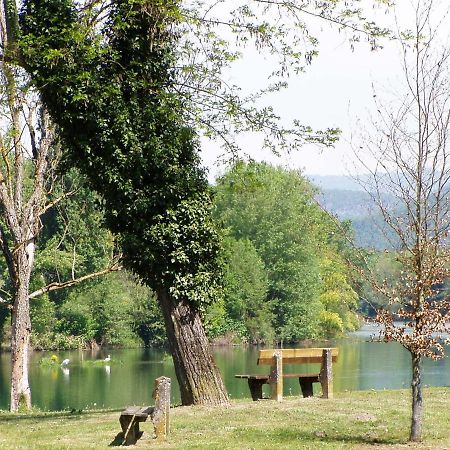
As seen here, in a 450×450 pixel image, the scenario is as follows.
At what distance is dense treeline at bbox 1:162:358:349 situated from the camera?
176 ft

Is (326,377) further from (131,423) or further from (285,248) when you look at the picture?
(285,248)

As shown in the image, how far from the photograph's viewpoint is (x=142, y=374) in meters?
39.5

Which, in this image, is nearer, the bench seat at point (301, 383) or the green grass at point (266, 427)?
the green grass at point (266, 427)

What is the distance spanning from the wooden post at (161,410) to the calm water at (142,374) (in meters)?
13.9

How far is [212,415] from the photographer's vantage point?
42.1ft

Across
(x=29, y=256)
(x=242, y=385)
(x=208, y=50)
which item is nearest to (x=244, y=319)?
(x=242, y=385)

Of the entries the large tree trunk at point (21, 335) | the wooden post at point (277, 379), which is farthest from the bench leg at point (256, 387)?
the large tree trunk at point (21, 335)

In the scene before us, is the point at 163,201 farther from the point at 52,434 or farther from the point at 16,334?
the point at 16,334

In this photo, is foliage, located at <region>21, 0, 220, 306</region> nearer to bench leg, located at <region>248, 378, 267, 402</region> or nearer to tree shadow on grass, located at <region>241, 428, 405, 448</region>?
bench leg, located at <region>248, 378, 267, 402</region>

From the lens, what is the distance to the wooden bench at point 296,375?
1452 centimetres

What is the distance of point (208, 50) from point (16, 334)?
853cm

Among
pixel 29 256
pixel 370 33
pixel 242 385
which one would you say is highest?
pixel 370 33

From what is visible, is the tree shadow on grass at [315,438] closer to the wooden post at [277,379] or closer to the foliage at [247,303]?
the wooden post at [277,379]

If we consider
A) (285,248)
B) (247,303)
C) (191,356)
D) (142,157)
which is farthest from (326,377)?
(285,248)
